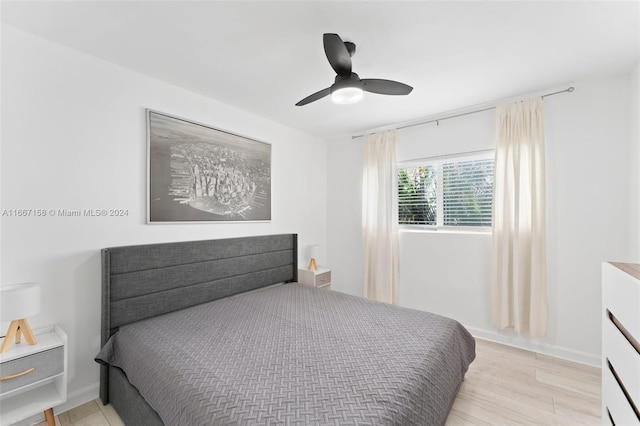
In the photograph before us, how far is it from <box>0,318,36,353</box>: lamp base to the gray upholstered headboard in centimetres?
38

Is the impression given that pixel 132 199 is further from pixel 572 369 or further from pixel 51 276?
pixel 572 369

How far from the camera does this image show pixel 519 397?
205cm

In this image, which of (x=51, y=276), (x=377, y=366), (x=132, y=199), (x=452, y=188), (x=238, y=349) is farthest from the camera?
(x=452, y=188)

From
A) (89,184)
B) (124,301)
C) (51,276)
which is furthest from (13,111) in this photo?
(124,301)

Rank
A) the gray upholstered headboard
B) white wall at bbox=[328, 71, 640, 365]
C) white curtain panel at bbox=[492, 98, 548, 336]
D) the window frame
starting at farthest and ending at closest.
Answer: the window frame, white curtain panel at bbox=[492, 98, 548, 336], white wall at bbox=[328, 71, 640, 365], the gray upholstered headboard

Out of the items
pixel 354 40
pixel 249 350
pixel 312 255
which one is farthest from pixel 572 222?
pixel 249 350

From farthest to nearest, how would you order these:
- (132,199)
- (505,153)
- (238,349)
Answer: (505,153) → (132,199) → (238,349)

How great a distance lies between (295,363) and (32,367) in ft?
5.11

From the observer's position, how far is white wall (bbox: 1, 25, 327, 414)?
1791 mm

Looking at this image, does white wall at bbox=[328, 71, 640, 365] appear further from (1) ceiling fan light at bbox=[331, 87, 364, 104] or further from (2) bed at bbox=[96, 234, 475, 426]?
(1) ceiling fan light at bbox=[331, 87, 364, 104]

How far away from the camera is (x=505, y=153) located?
9.39ft

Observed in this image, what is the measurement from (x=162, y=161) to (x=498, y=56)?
2934mm

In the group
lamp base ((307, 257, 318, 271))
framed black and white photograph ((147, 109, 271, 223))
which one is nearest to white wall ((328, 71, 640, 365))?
lamp base ((307, 257, 318, 271))

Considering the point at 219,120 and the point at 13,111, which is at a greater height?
the point at 219,120
